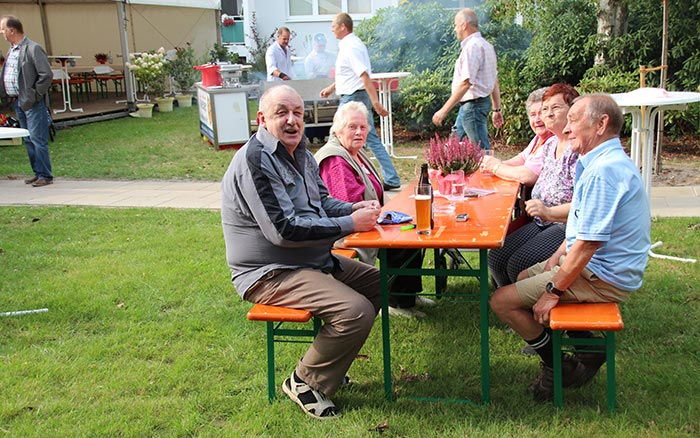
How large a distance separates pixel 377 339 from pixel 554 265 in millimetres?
1144

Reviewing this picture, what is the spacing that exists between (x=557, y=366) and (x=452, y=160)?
1.42 metres

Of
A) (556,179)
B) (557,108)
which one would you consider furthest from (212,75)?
(556,179)

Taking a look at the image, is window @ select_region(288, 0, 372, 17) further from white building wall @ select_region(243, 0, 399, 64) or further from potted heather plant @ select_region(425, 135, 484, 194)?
potted heather plant @ select_region(425, 135, 484, 194)

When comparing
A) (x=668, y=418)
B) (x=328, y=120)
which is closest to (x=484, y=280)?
(x=668, y=418)

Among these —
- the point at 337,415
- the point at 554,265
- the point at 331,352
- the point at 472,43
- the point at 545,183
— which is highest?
the point at 472,43

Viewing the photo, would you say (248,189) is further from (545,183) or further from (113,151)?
(113,151)

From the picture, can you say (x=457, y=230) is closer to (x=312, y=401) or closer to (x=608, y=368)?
(x=608, y=368)

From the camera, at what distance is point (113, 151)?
11812 millimetres

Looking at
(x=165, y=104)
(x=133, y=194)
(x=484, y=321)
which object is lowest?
(x=133, y=194)

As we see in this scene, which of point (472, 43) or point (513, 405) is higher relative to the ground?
point (472, 43)

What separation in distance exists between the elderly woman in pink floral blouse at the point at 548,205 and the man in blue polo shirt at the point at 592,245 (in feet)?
1.86

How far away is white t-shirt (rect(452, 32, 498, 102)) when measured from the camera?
699cm

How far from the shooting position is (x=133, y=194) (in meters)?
8.77

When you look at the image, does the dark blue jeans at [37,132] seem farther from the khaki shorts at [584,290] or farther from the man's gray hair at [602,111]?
the man's gray hair at [602,111]
